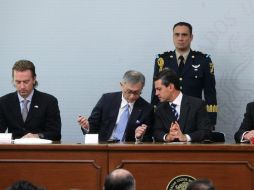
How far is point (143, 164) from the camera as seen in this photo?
5645 mm

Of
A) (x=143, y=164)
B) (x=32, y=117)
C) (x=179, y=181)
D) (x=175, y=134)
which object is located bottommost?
(x=179, y=181)

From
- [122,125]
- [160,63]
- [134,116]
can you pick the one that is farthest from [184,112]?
[160,63]

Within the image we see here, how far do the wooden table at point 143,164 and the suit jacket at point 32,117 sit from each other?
95 cm

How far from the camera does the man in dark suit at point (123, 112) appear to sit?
21.6ft

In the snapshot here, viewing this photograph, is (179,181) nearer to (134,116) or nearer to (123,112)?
(134,116)

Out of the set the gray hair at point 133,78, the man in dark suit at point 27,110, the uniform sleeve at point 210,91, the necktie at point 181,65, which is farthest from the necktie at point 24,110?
the uniform sleeve at point 210,91

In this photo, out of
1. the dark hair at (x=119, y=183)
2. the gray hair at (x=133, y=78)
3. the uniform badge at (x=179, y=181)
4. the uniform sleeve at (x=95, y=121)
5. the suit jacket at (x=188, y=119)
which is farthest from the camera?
the uniform sleeve at (x=95, y=121)

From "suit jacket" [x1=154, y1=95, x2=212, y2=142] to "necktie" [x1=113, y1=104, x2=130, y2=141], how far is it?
33 cm

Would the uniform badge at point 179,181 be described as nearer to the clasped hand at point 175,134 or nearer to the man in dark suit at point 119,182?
the clasped hand at point 175,134

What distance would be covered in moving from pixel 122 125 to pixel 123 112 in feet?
0.43

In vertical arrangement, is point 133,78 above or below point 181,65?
below

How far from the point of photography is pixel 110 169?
562 centimetres

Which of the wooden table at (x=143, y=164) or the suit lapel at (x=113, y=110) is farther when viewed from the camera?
the suit lapel at (x=113, y=110)

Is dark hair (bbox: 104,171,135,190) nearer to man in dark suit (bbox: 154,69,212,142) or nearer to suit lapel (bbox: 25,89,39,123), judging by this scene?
man in dark suit (bbox: 154,69,212,142)
